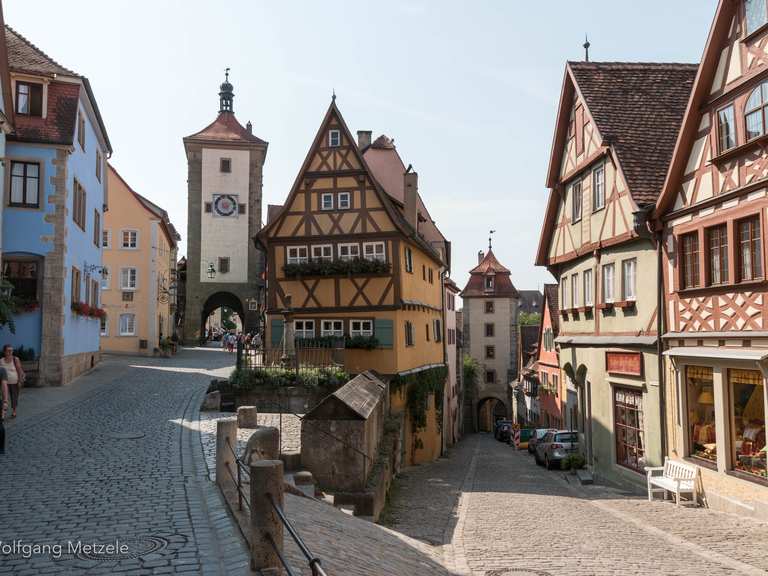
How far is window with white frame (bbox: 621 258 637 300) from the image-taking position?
725 inches

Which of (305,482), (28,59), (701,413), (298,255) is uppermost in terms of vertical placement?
(28,59)

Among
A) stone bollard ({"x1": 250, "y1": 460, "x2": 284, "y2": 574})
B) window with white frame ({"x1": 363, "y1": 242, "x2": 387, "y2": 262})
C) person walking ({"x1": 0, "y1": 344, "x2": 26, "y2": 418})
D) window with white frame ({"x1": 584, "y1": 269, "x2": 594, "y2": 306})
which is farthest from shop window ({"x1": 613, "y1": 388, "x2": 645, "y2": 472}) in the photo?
person walking ({"x1": 0, "y1": 344, "x2": 26, "y2": 418})

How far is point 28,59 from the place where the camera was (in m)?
24.4

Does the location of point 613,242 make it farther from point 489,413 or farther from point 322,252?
point 489,413

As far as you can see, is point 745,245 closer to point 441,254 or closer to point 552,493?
point 552,493

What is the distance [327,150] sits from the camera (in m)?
26.9

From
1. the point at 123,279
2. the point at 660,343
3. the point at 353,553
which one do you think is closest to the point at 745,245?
the point at 660,343

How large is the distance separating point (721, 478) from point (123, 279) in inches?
1408

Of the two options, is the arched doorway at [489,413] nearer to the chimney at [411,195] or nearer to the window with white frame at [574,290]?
the chimney at [411,195]

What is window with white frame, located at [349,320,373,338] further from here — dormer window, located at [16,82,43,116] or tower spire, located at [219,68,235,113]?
tower spire, located at [219,68,235,113]

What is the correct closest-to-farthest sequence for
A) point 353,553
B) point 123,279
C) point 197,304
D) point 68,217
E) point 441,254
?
point 353,553, point 68,217, point 441,254, point 123,279, point 197,304

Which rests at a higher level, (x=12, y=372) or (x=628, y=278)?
(x=628, y=278)

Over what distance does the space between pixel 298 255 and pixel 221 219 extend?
92.3 feet

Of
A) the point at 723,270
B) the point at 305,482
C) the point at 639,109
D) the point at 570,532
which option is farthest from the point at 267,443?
the point at 639,109
